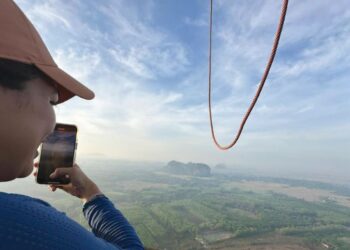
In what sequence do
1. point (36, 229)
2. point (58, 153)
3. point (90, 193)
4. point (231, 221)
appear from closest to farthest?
point (36, 229) → point (90, 193) → point (58, 153) → point (231, 221)

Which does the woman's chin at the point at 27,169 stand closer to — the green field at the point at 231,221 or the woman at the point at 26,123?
the woman at the point at 26,123

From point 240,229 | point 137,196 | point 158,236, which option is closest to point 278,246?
point 240,229

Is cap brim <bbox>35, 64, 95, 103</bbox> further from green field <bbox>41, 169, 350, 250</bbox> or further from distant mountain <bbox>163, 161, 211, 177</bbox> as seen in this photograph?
distant mountain <bbox>163, 161, 211, 177</bbox>

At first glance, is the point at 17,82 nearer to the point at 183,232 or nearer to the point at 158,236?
the point at 158,236

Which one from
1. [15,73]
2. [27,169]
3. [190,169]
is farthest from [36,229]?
[190,169]

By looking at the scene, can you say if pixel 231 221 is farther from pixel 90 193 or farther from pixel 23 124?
pixel 23 124

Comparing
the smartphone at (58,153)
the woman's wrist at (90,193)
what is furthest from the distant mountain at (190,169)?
the woman's wrist at (90,193)

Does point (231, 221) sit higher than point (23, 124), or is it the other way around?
point (23, 124)
